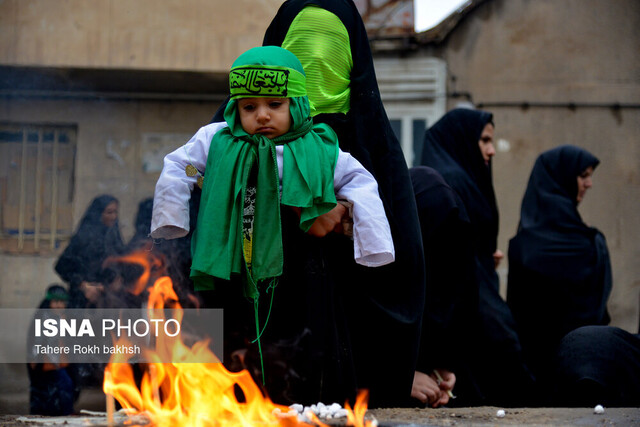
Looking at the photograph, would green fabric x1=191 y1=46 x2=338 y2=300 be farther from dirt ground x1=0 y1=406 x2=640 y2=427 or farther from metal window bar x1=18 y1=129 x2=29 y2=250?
metal window bar x1=18 y1=129 x2=29 y2=250

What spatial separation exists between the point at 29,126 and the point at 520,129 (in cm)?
511

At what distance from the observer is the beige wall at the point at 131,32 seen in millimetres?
7566

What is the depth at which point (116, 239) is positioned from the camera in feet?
17.6

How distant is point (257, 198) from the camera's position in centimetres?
270

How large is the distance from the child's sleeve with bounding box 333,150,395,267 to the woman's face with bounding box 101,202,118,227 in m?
3.04

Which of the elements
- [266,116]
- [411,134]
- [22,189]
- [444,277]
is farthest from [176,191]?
[411,134]

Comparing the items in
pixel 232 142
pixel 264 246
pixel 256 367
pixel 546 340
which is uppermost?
pixel 232 142

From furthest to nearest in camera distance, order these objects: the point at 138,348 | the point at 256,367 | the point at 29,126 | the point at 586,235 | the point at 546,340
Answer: the point at 29,126 → the point at 586,235 → the point at 546,340 → the point at 138,348 → the point at 256,367

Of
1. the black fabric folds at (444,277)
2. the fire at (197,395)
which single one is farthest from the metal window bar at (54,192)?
the fire at (197,395)

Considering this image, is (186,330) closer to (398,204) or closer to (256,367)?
(256,367)

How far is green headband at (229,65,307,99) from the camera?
2660 mm

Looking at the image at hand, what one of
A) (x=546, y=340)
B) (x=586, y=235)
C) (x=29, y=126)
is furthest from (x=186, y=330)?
(x=29, y=126)

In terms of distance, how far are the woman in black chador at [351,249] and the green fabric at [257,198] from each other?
18 cm

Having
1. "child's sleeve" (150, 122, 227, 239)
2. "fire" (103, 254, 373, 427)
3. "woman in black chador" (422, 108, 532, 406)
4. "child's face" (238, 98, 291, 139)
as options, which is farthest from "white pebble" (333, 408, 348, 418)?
"woman in black chador" (422, 108, 532, 406)
